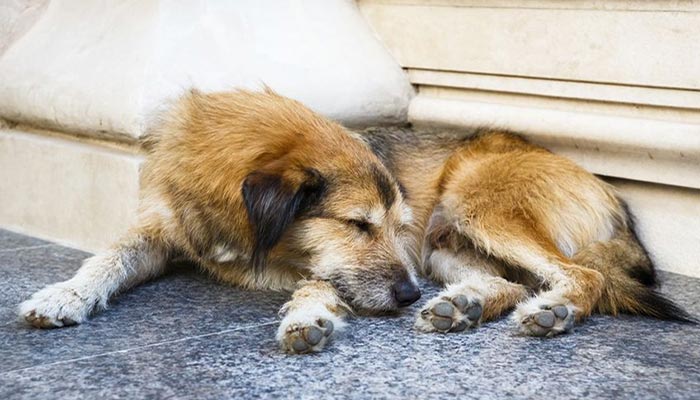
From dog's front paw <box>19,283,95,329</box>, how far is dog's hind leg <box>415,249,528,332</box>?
1208 millimetres

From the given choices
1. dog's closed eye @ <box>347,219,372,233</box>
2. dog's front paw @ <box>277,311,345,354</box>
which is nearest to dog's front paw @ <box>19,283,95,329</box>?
dog's front paw @ <box>277,311,345,354</box>

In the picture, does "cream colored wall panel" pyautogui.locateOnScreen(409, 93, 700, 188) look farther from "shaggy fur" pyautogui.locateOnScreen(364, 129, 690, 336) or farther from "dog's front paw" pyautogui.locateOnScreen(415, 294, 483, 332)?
"dog's front paw" pyautogui.locateOnScreen(415, 294, 483, 332)

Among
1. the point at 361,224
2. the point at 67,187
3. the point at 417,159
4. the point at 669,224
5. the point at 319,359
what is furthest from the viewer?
the point at 67,187

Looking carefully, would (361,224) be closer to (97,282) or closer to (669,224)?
(97,282)

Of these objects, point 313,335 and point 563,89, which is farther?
point 563,89

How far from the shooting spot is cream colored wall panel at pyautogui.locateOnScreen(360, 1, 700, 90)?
4348mm

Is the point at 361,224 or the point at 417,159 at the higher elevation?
the point at 417,159

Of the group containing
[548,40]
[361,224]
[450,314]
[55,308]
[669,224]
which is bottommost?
[55,308]

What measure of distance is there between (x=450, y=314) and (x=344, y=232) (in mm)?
539

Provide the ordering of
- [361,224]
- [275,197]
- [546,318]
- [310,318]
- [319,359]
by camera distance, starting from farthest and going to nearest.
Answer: [361,224]
[275,197]
[546,318]
[310,318]
[319,359]

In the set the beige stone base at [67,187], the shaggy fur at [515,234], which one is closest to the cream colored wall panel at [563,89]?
the shaggy fur at [515,234]

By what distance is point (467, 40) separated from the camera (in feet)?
16.7

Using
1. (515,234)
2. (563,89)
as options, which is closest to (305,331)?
(515,234)

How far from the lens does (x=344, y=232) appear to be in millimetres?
3867
